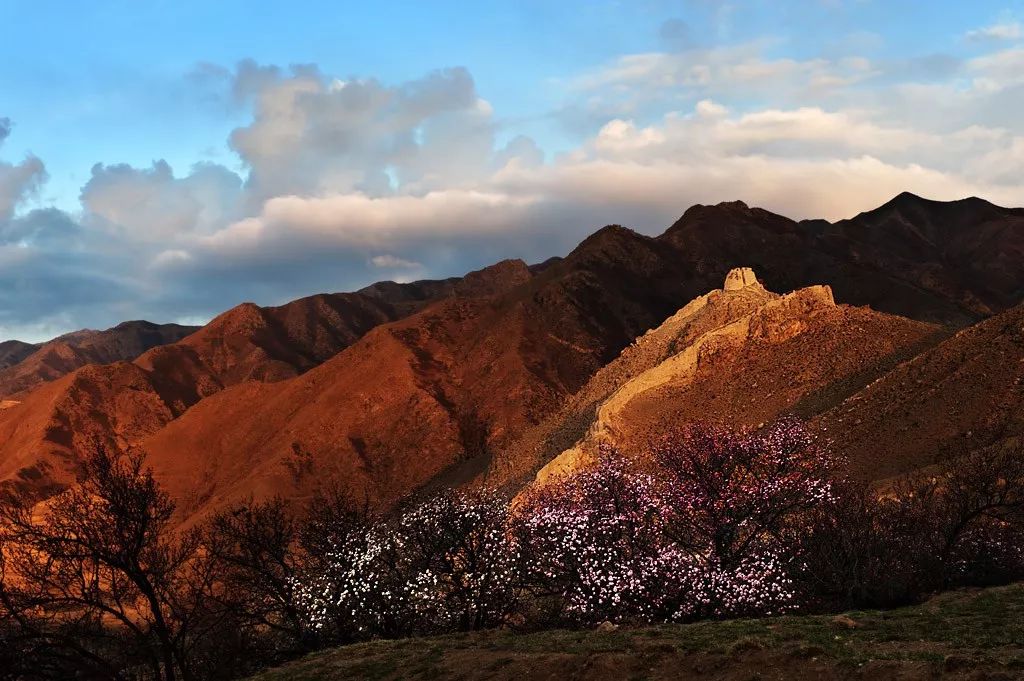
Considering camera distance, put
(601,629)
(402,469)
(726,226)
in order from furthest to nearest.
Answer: (726,226), (402,469), (601,629)

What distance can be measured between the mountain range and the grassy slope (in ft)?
69.9

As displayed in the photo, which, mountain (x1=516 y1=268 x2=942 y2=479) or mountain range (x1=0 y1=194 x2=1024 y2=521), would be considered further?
mountain (x1=516 y1=268 x2=942 y2=479)

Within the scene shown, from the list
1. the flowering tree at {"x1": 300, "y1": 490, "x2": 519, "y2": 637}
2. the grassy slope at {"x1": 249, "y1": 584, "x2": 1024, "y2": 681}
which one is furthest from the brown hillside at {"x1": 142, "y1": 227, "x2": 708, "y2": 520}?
the grassy slope at {"x1": 249, "y1": 584, "x2": 1024, "y2": 681}

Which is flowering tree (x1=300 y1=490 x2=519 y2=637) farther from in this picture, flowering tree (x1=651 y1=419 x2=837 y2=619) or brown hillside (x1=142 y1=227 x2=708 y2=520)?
brown hillside (x1=142 y1=227 x2=708 y2=520)

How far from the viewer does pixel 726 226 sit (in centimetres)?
16975

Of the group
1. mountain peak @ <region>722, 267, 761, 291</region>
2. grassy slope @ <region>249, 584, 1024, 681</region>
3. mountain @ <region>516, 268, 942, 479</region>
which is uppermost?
mountain peak @ <region>722, 267, 761, 291</region>

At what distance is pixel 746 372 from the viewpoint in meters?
58.7

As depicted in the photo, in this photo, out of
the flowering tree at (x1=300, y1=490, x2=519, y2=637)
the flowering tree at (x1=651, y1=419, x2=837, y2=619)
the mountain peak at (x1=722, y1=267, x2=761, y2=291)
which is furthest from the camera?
the mountain peak at (x1=722, y1=267, x2=761, y2=291)

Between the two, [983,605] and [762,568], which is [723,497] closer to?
[762,568]

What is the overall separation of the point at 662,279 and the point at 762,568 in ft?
415

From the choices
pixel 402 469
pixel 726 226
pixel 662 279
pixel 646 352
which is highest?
pixel 726 226

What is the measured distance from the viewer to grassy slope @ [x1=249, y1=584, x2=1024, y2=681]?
554 inches

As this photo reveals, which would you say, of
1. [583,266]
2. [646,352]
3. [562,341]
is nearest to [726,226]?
[583,266]

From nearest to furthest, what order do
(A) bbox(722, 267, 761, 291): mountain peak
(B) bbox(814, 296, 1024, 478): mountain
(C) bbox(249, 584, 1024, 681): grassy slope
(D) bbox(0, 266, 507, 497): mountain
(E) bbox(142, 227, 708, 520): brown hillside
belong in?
(C) bbox(249, 584, 1024, 681): grassy slope, (B) bbox(814, 296, 1024, 478): mountain, (A) bbox(722, 267, 761, 291): mountain peak, (E) bbox(142, 227, 708, 520): brown hillside, (D) bbox(0, 266, 507, 497): mountain
